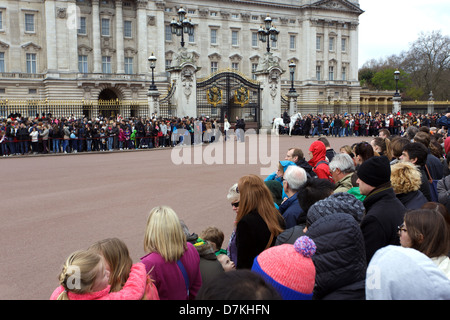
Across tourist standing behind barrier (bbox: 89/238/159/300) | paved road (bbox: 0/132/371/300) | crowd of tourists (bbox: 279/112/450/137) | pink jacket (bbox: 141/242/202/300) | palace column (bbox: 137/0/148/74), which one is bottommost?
paved road (bbox: 0/132/371/300)

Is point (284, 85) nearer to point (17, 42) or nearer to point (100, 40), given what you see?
point (100, 40)

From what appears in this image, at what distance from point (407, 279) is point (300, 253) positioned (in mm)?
675

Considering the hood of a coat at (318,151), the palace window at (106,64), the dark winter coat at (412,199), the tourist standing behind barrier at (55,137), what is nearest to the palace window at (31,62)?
the palace window at (106,64)

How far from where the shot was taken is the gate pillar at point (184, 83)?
2836 centimetres

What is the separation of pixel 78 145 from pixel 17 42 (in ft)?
102

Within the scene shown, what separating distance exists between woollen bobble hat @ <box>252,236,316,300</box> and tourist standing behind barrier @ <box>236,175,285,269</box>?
1405 mm

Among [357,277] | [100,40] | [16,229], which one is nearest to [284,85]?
[100,40]

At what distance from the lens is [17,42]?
47.0 metres

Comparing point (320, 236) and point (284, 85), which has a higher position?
point (284, 85)

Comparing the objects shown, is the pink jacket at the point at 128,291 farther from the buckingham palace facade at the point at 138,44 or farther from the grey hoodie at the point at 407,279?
the buckingham palace facade at the point at 138,44

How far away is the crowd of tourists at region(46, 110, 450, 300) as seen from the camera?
2.28 meters

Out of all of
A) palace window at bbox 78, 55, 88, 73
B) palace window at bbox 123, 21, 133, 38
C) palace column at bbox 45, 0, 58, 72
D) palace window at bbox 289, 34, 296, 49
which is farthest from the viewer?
palace window at bbox 289, 34, 296, 49

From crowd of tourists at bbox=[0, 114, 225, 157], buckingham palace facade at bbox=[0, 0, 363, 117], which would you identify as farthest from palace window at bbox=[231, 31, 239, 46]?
crowd of tourists at bbox=[0, 114, 225, 157]

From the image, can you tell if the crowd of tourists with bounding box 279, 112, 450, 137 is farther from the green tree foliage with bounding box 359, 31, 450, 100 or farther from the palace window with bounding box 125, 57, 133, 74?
the green tree foliage with bounding box 359, 31, 450, 100
